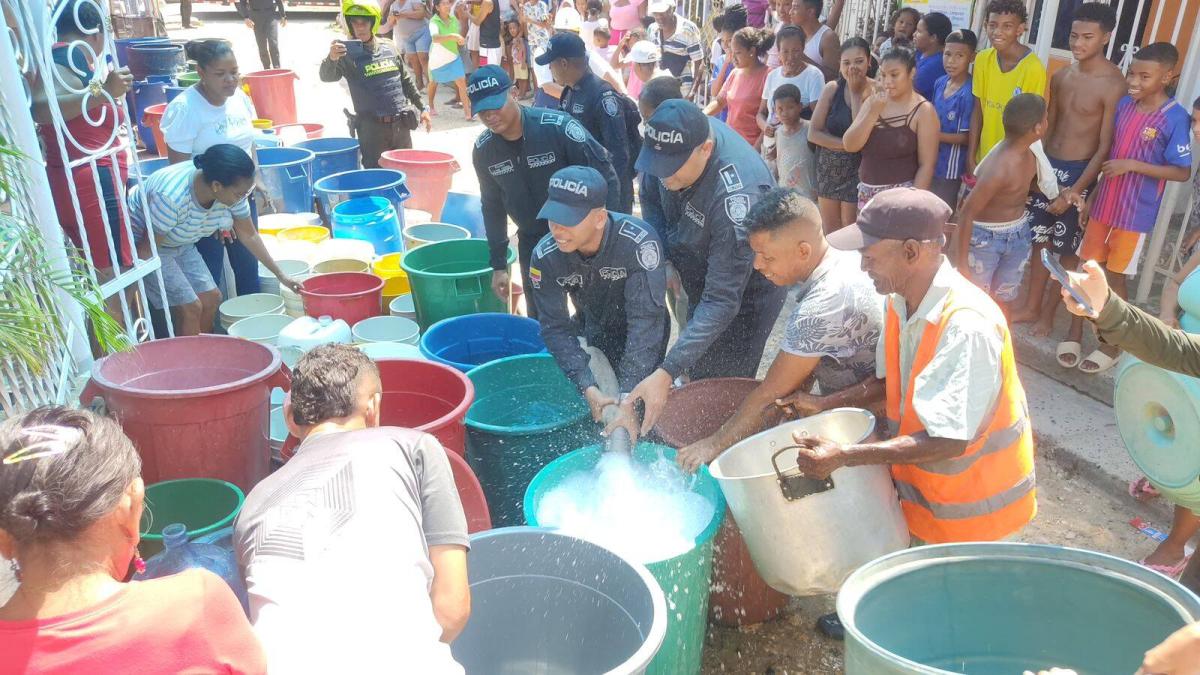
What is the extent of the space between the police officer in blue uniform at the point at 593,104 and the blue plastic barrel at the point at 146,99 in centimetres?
588

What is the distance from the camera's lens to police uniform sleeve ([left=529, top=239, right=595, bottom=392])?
3316mm

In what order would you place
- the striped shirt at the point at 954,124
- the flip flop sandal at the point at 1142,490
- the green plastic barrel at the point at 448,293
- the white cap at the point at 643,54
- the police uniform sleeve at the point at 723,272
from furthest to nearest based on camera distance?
the white cap at the point at 643,54
the striped shirt at the point at 954,124
the green plastic barrel at the point at 448,293
the flip flop sandal at the point at 1142,490
the police uniform sleeve at the point at 723,272

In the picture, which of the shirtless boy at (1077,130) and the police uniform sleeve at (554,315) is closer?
the police uniform sleeve at (554,315)

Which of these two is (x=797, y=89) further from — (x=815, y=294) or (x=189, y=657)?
(x=189, y=657)

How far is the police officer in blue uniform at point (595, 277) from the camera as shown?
3105 mm

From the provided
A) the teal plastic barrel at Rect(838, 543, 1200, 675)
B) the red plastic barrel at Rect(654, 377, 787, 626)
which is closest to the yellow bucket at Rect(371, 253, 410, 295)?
the red plastic barrel at Rect(654, 377, 787, 626)

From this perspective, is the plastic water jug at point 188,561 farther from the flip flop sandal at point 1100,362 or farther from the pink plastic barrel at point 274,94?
the pink plastic barrel at point 274,94

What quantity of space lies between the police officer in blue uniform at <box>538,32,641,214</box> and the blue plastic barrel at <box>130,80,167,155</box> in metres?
5.88

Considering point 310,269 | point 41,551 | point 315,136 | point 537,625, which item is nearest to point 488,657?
point 537,625

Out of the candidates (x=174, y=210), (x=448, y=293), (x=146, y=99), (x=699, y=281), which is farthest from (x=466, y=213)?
(x=146, y=99)

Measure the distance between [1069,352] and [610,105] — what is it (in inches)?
114

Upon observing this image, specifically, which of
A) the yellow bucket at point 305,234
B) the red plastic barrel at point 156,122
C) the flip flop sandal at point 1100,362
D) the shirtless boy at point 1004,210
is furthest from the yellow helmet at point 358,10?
the flip flop sandal at point 1100,362

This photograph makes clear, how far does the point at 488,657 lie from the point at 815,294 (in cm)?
151

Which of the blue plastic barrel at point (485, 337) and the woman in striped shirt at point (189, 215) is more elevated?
the woman in striped shirt at point (189, 215)
